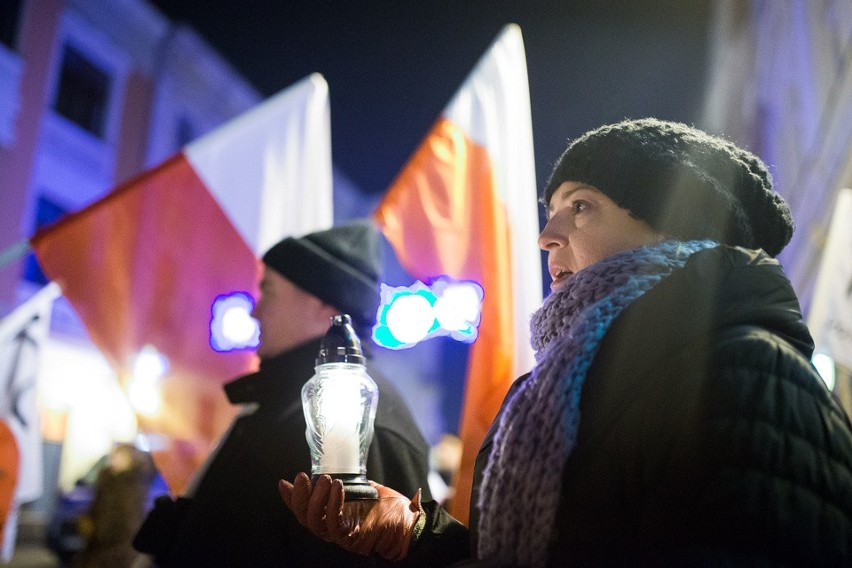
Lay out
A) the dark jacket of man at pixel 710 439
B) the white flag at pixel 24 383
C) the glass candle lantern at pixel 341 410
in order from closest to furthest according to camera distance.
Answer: the dark jacket of man at pixel 710 439, the glass candle lantern at pixel 341 410, the white flag at pixel 24 383

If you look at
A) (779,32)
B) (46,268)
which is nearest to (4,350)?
(46,268)

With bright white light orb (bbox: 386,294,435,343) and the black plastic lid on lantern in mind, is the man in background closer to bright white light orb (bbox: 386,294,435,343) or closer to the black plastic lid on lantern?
the black plastic lid on lantern

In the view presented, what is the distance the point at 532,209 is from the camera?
452 cm

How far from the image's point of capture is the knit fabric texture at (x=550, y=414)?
1.45m

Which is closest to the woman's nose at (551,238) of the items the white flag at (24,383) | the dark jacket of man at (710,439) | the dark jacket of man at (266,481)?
the dark jacket of man at (710,439)

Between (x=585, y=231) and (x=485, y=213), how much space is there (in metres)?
2.60

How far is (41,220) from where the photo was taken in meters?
14.9

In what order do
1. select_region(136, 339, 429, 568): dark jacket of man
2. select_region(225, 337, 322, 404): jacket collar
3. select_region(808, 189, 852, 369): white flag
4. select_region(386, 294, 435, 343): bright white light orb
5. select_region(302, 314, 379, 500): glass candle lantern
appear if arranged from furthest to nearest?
1. select_region(386, 294, 435, 343): bright white light orb
2. select_region(808, 189, 852, 369): white flag
3. select_region(225, 337, 322, 404): jacket collar
4. select_region(136, 339, 429, 568): dark jacket of man
5. select_region(302, 314, 379, 500): glass candle lantern

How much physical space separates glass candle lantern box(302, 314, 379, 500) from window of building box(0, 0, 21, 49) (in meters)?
15.5

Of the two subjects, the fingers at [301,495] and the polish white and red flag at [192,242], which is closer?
the fingers at [301,495]

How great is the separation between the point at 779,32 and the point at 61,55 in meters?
13.3

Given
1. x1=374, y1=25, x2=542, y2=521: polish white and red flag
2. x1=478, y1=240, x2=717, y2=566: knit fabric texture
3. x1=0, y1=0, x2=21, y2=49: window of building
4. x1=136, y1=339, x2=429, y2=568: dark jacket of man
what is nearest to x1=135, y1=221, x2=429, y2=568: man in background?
x1=136, y1=339, x2=429, y2=568: dark jacket of man

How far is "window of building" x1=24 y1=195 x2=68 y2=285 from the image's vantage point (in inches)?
575

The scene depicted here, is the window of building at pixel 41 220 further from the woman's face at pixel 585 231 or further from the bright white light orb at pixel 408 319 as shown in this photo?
the woman's face at pixel 585 231
